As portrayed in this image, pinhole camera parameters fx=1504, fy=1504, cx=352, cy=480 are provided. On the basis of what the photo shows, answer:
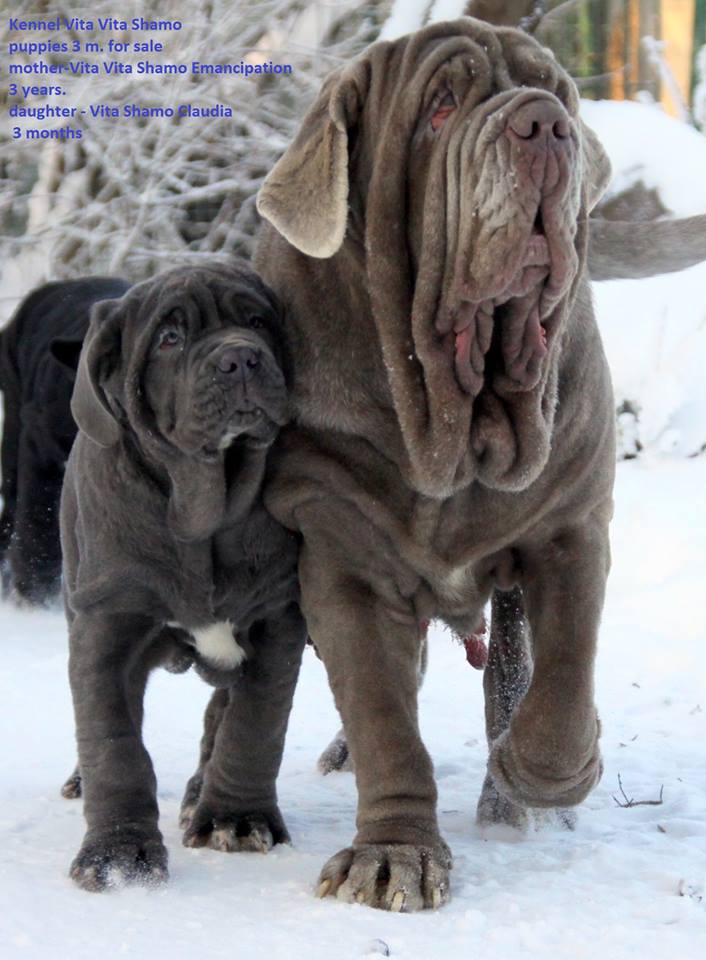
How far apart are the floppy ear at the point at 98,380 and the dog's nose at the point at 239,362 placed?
0.34 metres

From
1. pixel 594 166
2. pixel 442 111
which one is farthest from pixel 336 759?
pixel 442 111

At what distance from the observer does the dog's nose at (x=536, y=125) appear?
2.98 m

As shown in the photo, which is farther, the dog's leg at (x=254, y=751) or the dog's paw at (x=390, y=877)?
the dog's leg at (x=254, y=751)

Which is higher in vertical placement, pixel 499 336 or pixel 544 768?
pixel 499 336

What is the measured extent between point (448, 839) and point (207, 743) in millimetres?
788

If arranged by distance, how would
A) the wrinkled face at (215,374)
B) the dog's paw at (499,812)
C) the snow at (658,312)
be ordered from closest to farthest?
the wrinkled face at (215,374), the dog's paw at (499,812), the snow at (658,312)

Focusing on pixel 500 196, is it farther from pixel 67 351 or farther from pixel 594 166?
pixel 67 351

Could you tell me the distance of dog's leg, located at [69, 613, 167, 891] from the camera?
10.6ft

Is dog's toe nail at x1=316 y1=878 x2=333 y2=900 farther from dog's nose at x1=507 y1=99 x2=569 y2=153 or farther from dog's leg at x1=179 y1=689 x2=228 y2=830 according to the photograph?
dog's nose at x1=507 y1=99 x2=569 y2=153

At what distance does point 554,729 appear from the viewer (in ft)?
10.8

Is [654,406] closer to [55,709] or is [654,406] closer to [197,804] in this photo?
[55,709]

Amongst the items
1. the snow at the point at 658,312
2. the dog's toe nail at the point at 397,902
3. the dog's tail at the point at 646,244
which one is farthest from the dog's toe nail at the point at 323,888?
the snow at the point at 658,312

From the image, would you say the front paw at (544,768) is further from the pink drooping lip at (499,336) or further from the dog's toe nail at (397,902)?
the pink drooping lip at (499,336)

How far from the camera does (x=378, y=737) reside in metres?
3.30
